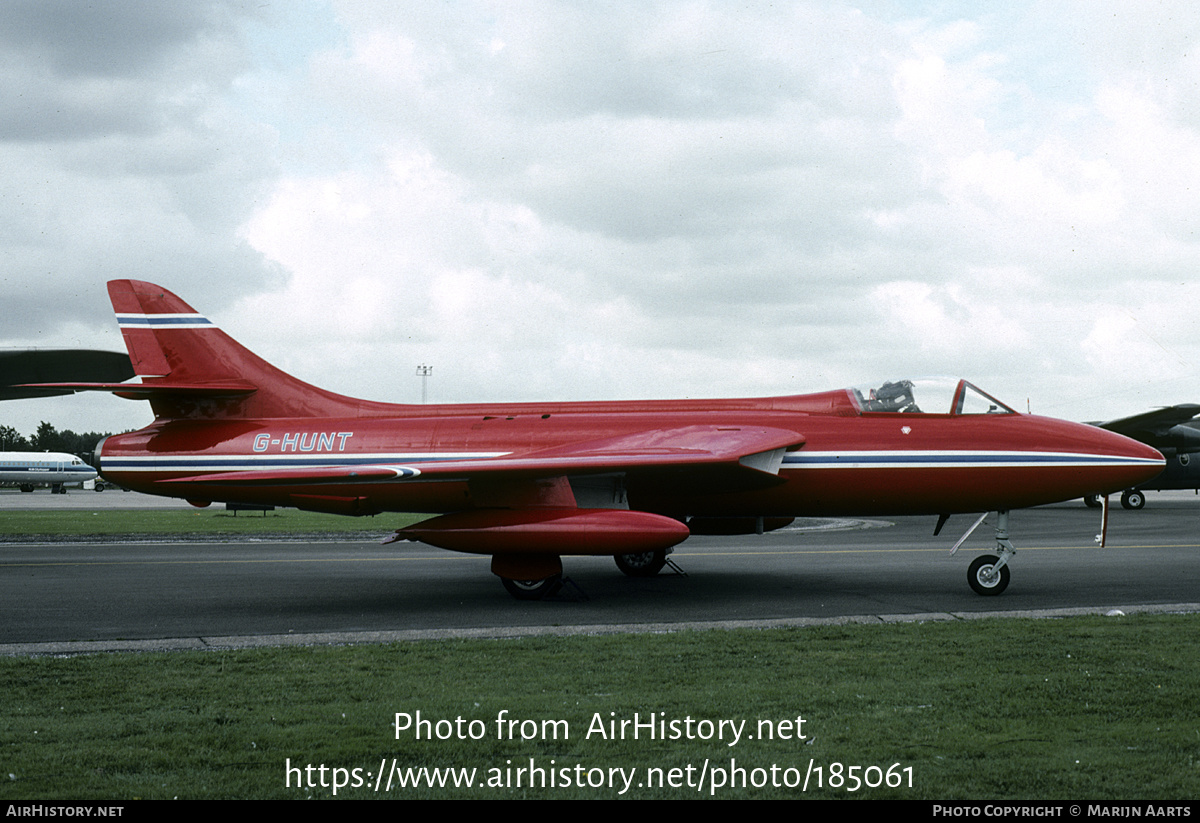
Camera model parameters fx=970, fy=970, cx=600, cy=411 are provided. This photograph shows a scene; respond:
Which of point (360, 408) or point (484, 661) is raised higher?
point (360, 408)

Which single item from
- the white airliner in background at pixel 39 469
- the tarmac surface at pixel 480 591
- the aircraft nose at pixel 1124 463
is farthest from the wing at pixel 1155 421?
the white airliner in background at pixel 39 469

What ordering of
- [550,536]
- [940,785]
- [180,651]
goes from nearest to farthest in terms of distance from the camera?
1. [940,785]
2. [180,651]
3. [550,536]

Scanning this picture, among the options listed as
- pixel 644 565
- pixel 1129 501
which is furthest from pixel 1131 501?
pixel 644 565

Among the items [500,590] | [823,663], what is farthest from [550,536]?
[823,663]

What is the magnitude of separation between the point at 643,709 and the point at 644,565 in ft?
30.7

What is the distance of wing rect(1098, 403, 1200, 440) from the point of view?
32406mm

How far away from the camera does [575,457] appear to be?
12055mm

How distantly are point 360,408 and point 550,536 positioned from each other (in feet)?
15.4

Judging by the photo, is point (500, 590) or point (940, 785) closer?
point (940, 785)

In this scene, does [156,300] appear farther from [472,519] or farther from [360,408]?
[472,519]

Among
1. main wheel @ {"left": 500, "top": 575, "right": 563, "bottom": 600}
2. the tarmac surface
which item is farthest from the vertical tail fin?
main wheel @ {"left": 500, "top": 575, "right": 563, "bottom": 600}

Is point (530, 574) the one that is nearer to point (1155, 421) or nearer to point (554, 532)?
point (554, 532)

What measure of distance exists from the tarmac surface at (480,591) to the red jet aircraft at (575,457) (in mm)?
935

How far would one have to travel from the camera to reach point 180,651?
8.44m
